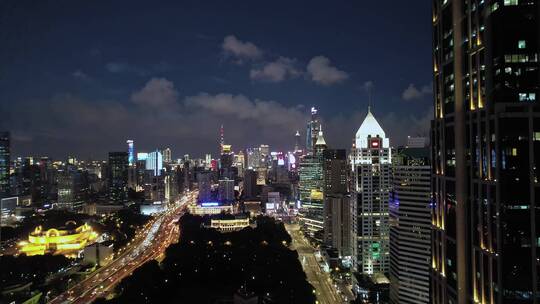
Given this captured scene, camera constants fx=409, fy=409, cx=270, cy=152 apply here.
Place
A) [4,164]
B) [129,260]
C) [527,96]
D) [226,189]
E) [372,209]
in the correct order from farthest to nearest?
[226,189] < [129,260] < [4,164] < [372,209] < [527,96]

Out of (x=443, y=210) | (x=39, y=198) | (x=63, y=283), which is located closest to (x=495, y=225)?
(x=443, y=210)

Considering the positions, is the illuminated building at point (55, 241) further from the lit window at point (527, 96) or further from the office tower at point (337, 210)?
the lit window at point (527, 96)

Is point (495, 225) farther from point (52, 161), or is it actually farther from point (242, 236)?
point (52, 161)

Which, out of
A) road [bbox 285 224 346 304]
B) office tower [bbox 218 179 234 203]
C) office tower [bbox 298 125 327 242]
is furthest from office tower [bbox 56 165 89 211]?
road [bbox 285 224 346 304]

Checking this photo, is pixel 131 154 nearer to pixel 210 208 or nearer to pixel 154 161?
pixel 154 161

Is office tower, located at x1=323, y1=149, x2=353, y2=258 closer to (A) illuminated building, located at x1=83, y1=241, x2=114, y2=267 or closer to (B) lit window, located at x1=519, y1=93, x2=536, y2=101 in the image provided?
(A) illuminated building, located at x1=83, y1=241, x2=114, y2=267

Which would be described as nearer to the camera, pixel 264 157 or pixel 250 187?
pixel 250 187

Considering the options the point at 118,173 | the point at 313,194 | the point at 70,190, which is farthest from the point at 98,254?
the point at 118,173
